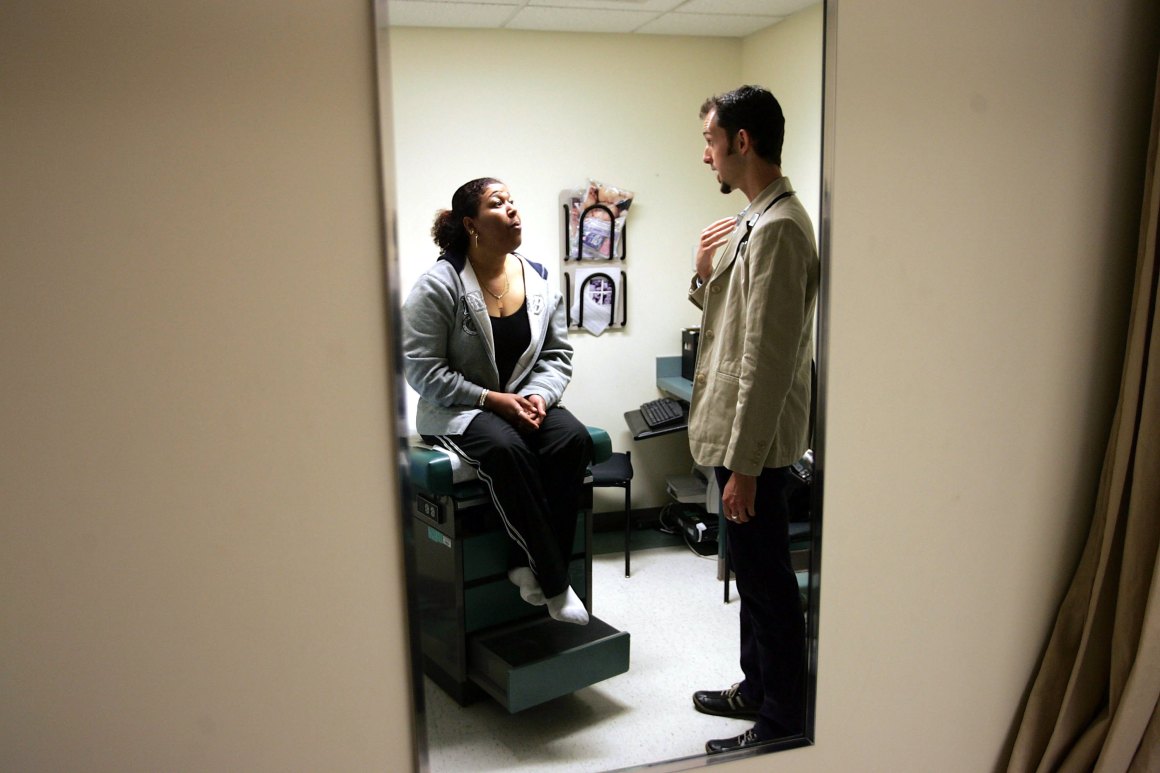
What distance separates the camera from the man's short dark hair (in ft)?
4.80

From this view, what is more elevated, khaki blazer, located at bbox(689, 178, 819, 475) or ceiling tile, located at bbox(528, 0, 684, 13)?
ceiling tile, located at bbox(528, 0, 684, 13)

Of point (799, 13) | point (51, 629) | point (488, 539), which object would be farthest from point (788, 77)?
point (51, 629)

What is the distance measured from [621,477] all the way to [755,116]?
0.66 metres

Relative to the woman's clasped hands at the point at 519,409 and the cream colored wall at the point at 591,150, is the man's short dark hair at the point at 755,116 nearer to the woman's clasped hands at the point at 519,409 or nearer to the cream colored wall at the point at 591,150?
the cream colored wall at the point at 591,150

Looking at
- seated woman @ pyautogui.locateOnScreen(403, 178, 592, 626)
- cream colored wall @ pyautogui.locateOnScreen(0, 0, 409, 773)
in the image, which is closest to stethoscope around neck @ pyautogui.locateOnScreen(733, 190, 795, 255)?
seated woman @ pyautogui.locateOnScreen(403, 178, 592, 626)

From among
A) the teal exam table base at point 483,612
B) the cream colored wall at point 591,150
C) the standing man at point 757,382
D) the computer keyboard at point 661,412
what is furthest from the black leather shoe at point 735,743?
the computer keyboard at point 661,412

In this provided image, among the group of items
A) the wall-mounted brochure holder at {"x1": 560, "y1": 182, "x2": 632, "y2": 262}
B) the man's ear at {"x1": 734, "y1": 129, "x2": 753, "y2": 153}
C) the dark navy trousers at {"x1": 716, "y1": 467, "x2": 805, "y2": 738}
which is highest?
the man's ear at {"x1": 734, "y1": 129, "x2": 753, "y2": 153}

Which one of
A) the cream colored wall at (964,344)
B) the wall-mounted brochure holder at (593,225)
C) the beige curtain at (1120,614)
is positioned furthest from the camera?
the beige curtain at (1120,614)

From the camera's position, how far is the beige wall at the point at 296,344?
120cm

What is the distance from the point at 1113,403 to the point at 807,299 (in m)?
0.77

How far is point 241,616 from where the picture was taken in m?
1.32

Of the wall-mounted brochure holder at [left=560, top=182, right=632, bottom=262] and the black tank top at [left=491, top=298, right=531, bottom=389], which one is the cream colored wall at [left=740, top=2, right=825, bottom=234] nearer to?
the wall-mounted brochure holder at [left=560, top=182, right=632, bottom=262]

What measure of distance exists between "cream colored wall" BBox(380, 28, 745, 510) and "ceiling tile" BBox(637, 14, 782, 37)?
14mm

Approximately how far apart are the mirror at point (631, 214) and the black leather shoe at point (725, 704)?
14mm
